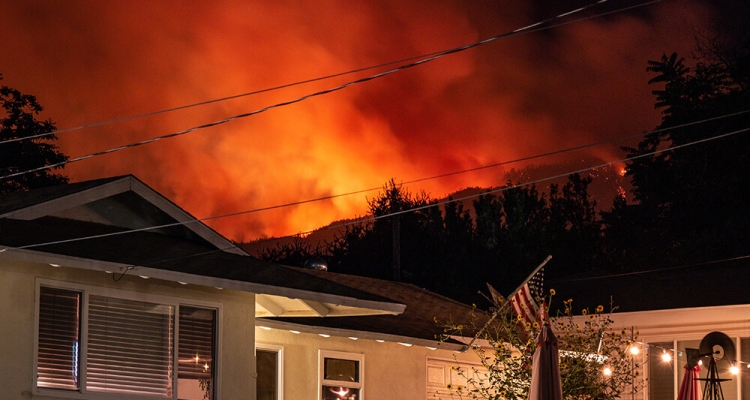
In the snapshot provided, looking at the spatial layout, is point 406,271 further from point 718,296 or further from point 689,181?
point 718,296

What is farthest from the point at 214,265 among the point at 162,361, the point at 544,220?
the point at 544,220

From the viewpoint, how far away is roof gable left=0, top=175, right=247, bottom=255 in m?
12.9

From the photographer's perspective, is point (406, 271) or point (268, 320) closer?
point (268, 320)

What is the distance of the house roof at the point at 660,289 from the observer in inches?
797

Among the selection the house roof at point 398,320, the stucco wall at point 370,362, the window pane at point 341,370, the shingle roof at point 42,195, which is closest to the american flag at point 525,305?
the house roof at point 398,320

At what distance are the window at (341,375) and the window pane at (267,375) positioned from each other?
83 cm

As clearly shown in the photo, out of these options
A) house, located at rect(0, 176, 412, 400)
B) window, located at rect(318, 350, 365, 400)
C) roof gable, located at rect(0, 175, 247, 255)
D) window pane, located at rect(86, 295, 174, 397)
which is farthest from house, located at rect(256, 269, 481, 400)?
window pane, located at rect(86, 295, 174, 397)

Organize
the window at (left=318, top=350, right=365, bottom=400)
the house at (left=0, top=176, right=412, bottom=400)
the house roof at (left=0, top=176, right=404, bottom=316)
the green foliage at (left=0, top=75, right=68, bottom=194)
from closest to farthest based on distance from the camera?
the house at (left=0, top=176, right=412, bottom=400) → the house roof at (left=0, top=176, right=404, bottom=316) → the window at (left=318, top=350, right=365, bottom=400) → the green foliage at (left=0, top=75, right=68, bottom=194)

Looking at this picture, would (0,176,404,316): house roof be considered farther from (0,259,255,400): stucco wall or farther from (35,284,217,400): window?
(35,284,217,400): window

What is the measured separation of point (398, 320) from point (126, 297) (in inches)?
279

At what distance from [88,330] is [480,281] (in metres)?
39.8

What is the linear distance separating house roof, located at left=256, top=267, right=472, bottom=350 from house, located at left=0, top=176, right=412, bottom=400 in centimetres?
95

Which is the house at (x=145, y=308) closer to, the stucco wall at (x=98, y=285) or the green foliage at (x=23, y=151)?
the stucco wall at (x=98, y=285)

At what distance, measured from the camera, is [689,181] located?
3809cm
